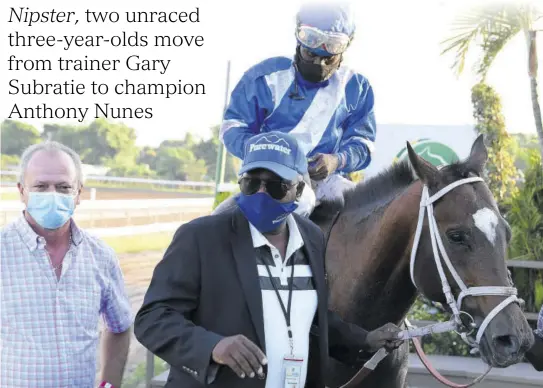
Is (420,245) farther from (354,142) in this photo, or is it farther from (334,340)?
(354,142)

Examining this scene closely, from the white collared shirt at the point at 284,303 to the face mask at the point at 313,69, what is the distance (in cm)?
180

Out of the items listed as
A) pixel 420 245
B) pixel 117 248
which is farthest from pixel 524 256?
pixel 117 248

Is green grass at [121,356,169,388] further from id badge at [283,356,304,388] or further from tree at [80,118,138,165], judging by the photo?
tree at [80,118,138,165]

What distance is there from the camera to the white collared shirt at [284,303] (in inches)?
103

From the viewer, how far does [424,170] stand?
3.66 m

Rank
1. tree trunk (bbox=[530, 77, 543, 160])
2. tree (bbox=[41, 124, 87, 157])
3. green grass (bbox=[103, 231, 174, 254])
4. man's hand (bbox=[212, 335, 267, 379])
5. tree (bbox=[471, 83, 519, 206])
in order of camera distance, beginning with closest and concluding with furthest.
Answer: man's hand (bbox=[212, 335, 267, 379]) → tree trunk (bbox=[530, 77, 543, 160]) → tree (bbox=[471, 83, 519, 206]) → green grass (bbox=[103, 231, 174, 254]) → tree (bbox=[41, 124, 87, 157])

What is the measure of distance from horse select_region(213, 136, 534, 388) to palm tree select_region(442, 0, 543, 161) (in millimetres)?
6472

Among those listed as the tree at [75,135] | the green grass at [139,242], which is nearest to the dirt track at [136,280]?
the green grass at [139,242]

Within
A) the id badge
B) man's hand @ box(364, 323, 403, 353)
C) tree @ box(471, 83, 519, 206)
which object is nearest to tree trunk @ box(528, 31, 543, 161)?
tree @ box(471, 83, 519, 206)

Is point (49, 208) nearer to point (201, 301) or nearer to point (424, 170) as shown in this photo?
point (201, 301)

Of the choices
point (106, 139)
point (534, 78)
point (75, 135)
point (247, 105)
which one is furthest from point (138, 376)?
point (106, 139)

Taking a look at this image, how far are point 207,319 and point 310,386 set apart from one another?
55 cm

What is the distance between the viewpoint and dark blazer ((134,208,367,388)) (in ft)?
8.02

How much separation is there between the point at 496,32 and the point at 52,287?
29.0ft
